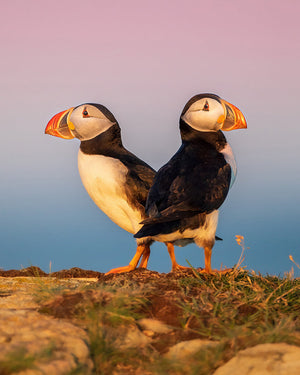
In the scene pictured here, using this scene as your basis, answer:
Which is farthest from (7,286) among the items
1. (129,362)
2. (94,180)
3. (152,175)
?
(129,362)

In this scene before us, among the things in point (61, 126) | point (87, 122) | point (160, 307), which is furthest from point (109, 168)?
point (160, 307)

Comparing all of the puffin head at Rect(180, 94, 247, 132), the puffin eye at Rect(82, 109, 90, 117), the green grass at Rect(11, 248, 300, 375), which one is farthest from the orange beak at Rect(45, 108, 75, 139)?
the green grass at Rect(11, 248, 300, 375)

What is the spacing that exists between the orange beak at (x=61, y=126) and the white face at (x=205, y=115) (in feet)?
6.17

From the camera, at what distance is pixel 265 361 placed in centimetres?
309

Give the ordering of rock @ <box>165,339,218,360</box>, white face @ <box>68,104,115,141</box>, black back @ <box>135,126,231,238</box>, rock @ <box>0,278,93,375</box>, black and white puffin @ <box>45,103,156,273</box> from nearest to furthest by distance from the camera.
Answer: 1. rock @ <box>0,278,93,375</box>
2. rock @ <box>165,339,218,360</box>
3. black back @ <box>135,126,231,238</box>
4. black and white puffin @ <box>45,103,156,273</box>
5. white face @ <box>68,104,115,141</box>

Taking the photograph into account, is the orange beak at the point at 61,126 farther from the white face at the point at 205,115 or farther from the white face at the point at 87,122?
the white face at the point at 205,115

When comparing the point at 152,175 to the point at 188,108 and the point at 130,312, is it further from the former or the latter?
the point at 130,312

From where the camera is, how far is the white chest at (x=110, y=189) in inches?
271

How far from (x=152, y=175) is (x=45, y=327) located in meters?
3.92

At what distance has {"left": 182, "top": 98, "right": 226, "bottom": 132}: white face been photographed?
6.65 meters

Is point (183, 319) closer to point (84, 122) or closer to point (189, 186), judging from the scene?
point (189, 186)

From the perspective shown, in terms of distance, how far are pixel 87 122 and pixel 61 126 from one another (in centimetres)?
52

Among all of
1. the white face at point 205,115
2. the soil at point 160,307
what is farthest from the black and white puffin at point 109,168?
the soil at point 160,307

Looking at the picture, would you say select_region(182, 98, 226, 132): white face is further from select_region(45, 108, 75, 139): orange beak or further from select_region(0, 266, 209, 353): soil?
select_region(0, 266, 209, 353): soil
